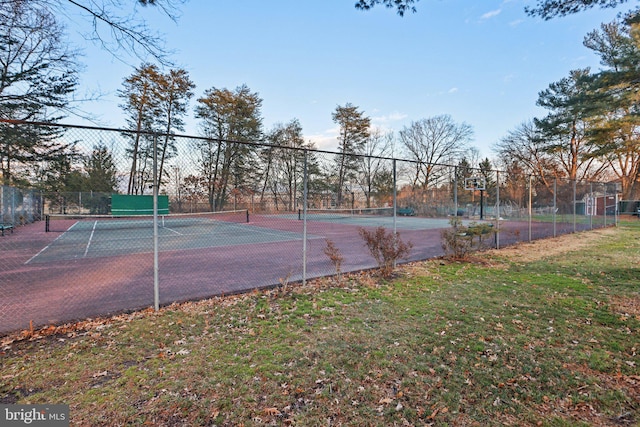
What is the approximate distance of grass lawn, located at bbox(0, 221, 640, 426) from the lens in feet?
7.29

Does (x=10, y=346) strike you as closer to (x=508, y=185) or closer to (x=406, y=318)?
(x=406, y=318)

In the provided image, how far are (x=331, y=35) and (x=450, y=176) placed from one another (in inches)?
436

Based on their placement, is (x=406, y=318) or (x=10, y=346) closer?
(x=10, y=346)

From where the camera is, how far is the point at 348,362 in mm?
2904

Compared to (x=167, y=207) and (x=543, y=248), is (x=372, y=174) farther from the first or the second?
(x=543, y=248)

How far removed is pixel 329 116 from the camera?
3722 centimetres

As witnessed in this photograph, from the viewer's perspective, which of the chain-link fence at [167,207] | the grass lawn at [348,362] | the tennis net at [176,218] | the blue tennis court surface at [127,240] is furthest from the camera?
the blue tennis court surface at [127,240]

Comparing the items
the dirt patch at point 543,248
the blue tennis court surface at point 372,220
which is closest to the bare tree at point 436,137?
the blue tennis court surface at point 372,220

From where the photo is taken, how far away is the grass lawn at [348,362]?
7.29 feet

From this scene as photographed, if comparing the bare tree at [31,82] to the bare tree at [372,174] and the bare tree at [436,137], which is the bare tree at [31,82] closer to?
the bare tree at [372,174]

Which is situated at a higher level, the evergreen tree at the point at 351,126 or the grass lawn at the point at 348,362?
the evergreen tree at the point at 351,126

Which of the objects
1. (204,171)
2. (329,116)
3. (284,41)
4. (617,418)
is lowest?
(617,418)

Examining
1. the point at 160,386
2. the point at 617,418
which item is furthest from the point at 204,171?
the point at 617,418

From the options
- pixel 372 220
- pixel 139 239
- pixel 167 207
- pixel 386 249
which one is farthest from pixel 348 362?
pixel 372 220
